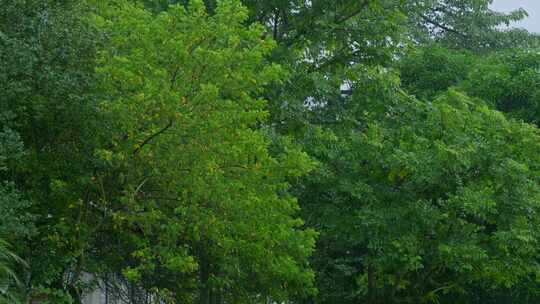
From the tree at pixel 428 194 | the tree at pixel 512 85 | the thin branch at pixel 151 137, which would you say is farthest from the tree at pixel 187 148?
the tree at pixel 512 85

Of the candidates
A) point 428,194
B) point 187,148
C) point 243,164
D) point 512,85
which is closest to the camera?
point 187,148

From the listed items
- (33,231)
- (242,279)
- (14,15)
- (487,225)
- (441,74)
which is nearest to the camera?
(33,231)

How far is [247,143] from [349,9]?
30.8ft

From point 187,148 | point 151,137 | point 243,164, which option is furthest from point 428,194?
point 151,137

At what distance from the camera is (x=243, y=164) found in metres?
17.2

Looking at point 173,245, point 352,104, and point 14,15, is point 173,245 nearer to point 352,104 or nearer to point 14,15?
point 14,15

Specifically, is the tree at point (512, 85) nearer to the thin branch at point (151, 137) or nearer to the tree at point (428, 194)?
the tree at point (428, 194)

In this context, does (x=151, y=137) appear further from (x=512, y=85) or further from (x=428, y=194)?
(x=512, y=85)

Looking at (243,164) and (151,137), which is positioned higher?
(151,137)

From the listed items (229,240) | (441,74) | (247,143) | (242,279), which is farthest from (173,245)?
(441,74)

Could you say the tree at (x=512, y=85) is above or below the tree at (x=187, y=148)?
above

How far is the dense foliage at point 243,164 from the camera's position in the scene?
16.1 m

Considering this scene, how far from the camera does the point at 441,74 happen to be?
33.4 meters

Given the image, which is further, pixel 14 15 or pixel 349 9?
pixel 349 9
